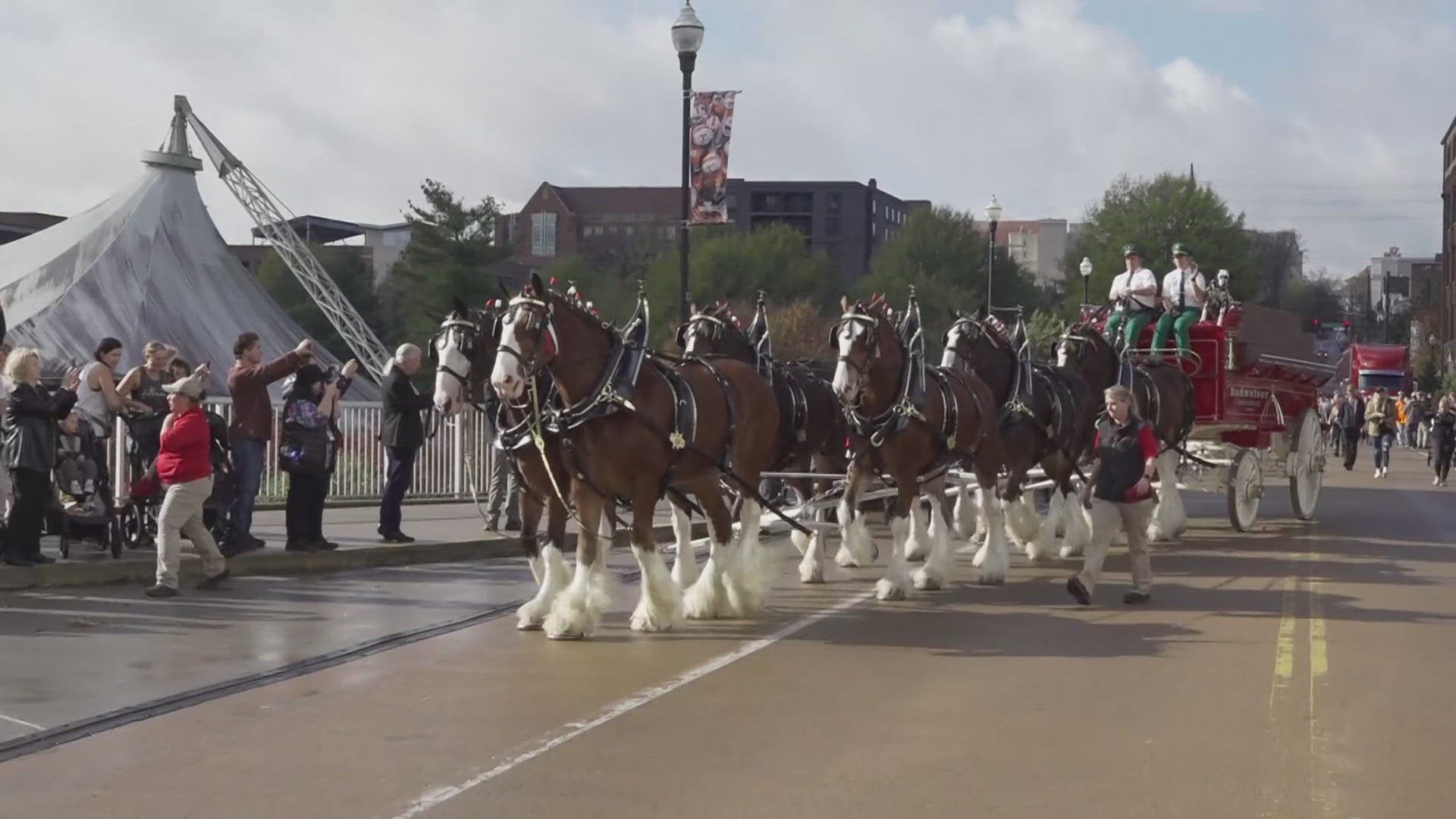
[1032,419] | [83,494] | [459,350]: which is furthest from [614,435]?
[1032,419]

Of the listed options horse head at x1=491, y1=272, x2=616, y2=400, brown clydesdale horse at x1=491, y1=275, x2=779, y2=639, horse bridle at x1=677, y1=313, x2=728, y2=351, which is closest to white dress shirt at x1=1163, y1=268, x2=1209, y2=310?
horse bridle at x1=677, y1=313, x2=728, y2=351

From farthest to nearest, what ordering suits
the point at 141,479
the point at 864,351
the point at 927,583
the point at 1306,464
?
the point at 1306,464 < the point at 141,479 < the point at 927,583 < the point at 864,351

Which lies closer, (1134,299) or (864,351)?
(864,351)

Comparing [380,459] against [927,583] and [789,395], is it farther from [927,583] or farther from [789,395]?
[927,583]

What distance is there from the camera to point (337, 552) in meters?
15.0

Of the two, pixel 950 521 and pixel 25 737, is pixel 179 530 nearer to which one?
pixel 25 737

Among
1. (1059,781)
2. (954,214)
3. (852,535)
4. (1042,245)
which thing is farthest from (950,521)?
(1042,245)

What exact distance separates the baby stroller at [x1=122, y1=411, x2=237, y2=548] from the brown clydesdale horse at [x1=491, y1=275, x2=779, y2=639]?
3.96m

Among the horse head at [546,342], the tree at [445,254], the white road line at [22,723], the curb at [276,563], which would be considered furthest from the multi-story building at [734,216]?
the white road line at [22,723]

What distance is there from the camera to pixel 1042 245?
149875mm

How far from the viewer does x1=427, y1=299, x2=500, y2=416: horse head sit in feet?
34.9

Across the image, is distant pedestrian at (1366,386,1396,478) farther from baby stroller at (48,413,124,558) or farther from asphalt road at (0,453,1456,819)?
baby stroller at (48,413,124,558)

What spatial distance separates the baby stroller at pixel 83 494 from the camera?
13.2m

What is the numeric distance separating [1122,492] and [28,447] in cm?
810
